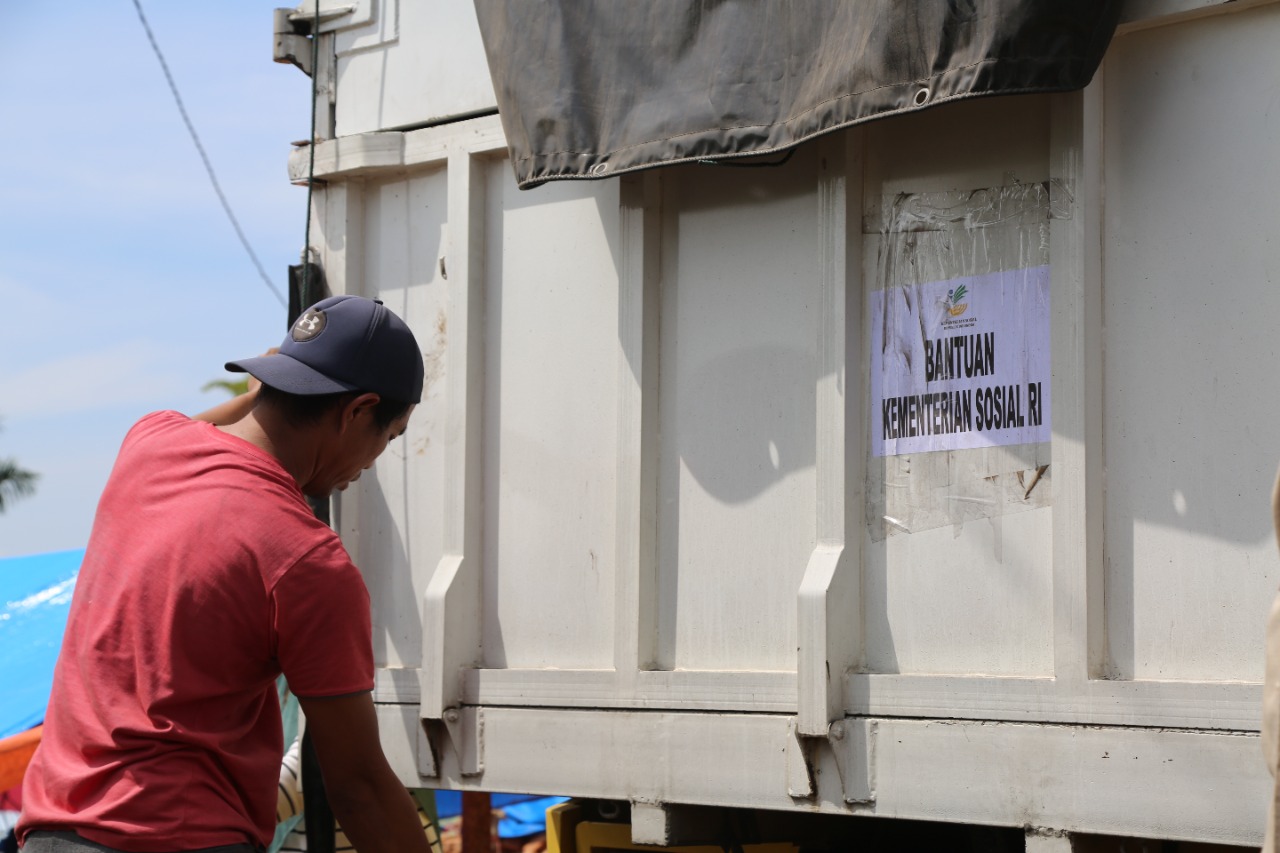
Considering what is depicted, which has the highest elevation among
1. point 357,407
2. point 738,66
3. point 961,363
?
point 738,66

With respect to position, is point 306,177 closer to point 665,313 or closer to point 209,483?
point 665,313

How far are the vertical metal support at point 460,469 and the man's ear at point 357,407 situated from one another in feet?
3.94

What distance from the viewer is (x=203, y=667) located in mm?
2217

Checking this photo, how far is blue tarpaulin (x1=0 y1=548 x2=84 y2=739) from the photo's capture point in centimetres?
596

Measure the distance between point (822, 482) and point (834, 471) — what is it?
0.04 m

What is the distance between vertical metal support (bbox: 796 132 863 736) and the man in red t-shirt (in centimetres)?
93

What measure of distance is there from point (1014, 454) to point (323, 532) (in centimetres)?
135

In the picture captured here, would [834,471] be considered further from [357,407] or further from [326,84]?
[326,84]

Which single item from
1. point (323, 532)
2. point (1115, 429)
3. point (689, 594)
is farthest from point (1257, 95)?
point (323, 532)

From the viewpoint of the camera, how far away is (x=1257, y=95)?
8.61 feet

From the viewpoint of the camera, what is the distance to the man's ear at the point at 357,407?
244 centimetres

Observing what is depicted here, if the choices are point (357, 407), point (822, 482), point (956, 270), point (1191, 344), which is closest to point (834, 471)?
point (822, 482)

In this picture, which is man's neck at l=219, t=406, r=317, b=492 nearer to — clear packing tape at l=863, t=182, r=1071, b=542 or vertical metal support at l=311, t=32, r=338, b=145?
clear packing tape at l=863, t=182, r=1071, b=542


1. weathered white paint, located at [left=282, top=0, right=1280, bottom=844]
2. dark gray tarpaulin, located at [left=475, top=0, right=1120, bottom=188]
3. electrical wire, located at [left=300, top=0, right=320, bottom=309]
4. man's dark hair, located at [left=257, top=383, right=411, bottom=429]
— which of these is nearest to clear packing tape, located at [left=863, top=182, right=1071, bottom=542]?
weathered white paint, located at [left=282, top=0, right=1280, bottom=844]
